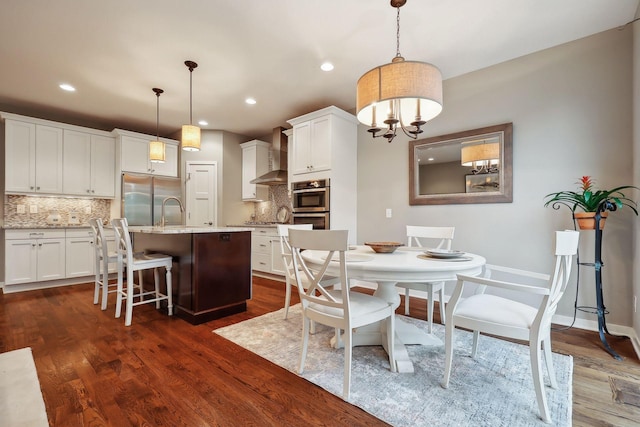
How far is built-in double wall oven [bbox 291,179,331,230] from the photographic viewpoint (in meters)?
3.97

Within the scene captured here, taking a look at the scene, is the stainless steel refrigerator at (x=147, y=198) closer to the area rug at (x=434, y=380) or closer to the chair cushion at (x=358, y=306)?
the area rug at (x=434, y=380)

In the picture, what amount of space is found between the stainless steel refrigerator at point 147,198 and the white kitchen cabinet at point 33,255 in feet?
3.23

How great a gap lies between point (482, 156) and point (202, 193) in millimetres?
4714

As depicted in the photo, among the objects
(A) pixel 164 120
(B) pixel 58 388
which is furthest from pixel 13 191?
(B) pixel 58 388

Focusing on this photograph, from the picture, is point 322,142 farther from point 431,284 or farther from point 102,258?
point 102,258

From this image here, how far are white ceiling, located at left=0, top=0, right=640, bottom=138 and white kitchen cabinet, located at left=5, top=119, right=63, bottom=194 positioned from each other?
1.48ft

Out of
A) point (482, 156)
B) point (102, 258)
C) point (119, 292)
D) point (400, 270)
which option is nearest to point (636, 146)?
point (482, 156)

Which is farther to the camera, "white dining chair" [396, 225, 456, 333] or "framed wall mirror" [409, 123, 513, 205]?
"framed wall mirror" [409, 123, 513, 205]

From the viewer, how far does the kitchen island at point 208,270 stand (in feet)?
8.96

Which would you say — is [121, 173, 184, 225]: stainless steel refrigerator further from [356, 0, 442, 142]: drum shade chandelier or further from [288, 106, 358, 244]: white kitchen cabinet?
[356, 0, 442, 142]: drum shade chandelier

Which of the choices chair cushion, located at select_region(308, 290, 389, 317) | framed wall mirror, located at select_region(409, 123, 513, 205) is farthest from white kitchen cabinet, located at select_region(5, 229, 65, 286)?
framed wall mirror, located at select_region(409, 123, 513, 205)

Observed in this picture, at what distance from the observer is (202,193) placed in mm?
5547

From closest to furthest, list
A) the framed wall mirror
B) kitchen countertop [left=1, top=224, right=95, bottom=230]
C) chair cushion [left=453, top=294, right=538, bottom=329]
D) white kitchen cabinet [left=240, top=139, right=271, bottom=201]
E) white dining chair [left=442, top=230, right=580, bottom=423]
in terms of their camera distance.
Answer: white dining chair [left=442, top=230, right=580, bottom=423], chair cushion [left=453, top=294, right=538, bottom=329], the framed wall mirror, kitchen countertop [left=1, top=224, right=95, bottom=230], white kitchen cabinet [left=240, top=139, right=271, bottom=201]

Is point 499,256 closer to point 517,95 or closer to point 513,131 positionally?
point 513,131
